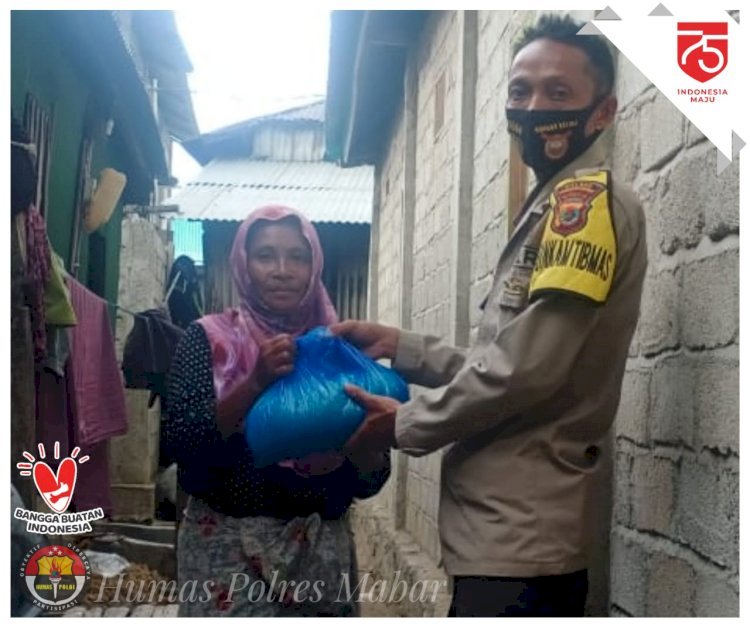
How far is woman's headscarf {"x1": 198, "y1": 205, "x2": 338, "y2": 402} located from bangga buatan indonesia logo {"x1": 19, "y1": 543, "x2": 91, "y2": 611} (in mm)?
383

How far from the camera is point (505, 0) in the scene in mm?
1749

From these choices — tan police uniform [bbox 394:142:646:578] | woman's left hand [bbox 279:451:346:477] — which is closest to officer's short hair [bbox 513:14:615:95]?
tan police uniform [bbox 394:142:646:578]

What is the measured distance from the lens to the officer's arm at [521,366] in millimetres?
1275

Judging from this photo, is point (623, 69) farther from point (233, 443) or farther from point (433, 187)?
point (433, 187)

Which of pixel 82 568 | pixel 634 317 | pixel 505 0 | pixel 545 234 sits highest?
pixel 505 0

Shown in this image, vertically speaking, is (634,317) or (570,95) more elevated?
(570,95)

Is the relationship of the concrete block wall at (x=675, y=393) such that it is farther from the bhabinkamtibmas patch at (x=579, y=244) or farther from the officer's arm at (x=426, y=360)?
the officer's arm at (x=426, y=360)

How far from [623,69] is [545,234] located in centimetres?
50

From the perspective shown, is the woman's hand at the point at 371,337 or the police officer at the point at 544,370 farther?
the woman's hand at the point at 371,337

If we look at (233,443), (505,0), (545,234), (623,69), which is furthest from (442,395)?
(505,0)

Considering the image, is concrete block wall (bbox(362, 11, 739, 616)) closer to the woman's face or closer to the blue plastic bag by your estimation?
the blue plastic bag

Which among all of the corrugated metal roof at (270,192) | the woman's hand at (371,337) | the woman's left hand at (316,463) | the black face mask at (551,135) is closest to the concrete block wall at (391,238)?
the corrugated metal roof at (270,192)

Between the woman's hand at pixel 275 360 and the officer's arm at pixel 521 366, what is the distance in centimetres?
33

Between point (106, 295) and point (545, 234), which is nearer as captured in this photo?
point (545, 234)
